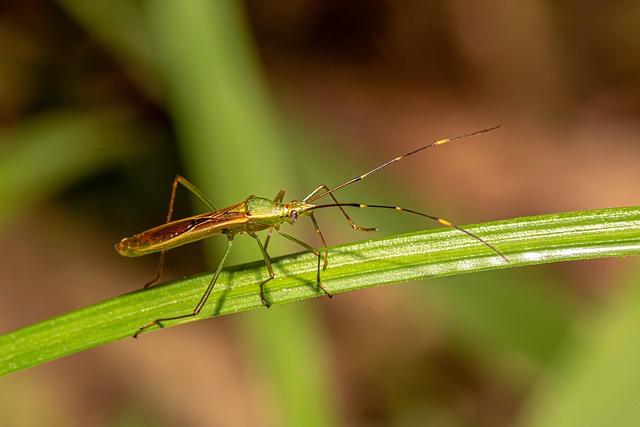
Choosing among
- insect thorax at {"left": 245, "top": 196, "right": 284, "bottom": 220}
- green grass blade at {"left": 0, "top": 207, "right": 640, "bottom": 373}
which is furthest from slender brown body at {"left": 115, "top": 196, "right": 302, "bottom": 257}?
green grass blade at {"left": 0, "top": 207, "right": 640, "bottom": 373}

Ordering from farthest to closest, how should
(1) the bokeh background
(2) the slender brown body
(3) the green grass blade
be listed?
(1) the bokeh background → (2) the slender brown body → (3) the green grass blade

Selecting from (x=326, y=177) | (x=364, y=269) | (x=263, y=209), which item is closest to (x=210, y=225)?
(x=263, y=209)

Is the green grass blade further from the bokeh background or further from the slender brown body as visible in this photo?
the bokeh background

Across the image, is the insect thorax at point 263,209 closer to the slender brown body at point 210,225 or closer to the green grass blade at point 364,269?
the slender brown body at point 210,225

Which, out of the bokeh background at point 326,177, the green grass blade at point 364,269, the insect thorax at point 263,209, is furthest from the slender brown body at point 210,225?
the green grass blade at point 364,269

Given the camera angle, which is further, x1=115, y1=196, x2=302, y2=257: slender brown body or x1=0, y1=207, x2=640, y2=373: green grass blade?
x1=115, y1=196, x2=302, y2=257: slender brown body

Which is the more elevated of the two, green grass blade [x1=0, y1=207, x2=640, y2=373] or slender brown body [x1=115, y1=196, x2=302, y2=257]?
slender brown body [x1=115, y1=196, x2=302, y2=257]
